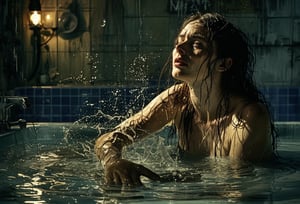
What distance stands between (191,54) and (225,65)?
0.23 m

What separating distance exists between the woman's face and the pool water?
0.48 m

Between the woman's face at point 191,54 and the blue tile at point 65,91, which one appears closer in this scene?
the woman's face at point 191,54

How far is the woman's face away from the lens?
114 inches

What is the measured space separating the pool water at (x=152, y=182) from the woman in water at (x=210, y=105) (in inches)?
4.0

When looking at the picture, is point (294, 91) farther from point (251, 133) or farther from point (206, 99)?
point (251, 133)

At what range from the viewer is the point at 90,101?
6.96 metres

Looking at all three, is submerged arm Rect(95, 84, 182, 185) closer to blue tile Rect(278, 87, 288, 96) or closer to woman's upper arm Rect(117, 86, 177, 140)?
woman's upper arm Rect(117, 86, 177, 140)

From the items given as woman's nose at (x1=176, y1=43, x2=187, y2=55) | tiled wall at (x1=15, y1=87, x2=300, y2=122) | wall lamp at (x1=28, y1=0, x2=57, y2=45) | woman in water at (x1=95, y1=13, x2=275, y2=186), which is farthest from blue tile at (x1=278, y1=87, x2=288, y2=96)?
woman's nose at (x1=176, y1=43, x2=187, y2=55)

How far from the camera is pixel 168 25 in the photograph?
8.04m

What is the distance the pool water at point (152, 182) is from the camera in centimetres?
250

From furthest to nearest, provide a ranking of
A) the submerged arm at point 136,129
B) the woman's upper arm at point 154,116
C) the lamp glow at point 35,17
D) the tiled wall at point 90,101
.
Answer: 1. the lamp glow at point 35,17
2. the tiled wall at point 90,101
3. the woman's upper arm at point 154,116
4. the submerged arm at point 136,129

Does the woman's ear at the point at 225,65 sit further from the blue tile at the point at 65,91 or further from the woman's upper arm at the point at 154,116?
the blue tile at the point at 65,91

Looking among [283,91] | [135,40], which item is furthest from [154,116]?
[135,40]

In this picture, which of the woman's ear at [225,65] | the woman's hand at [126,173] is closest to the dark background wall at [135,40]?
the woman's ear at [225,65]
